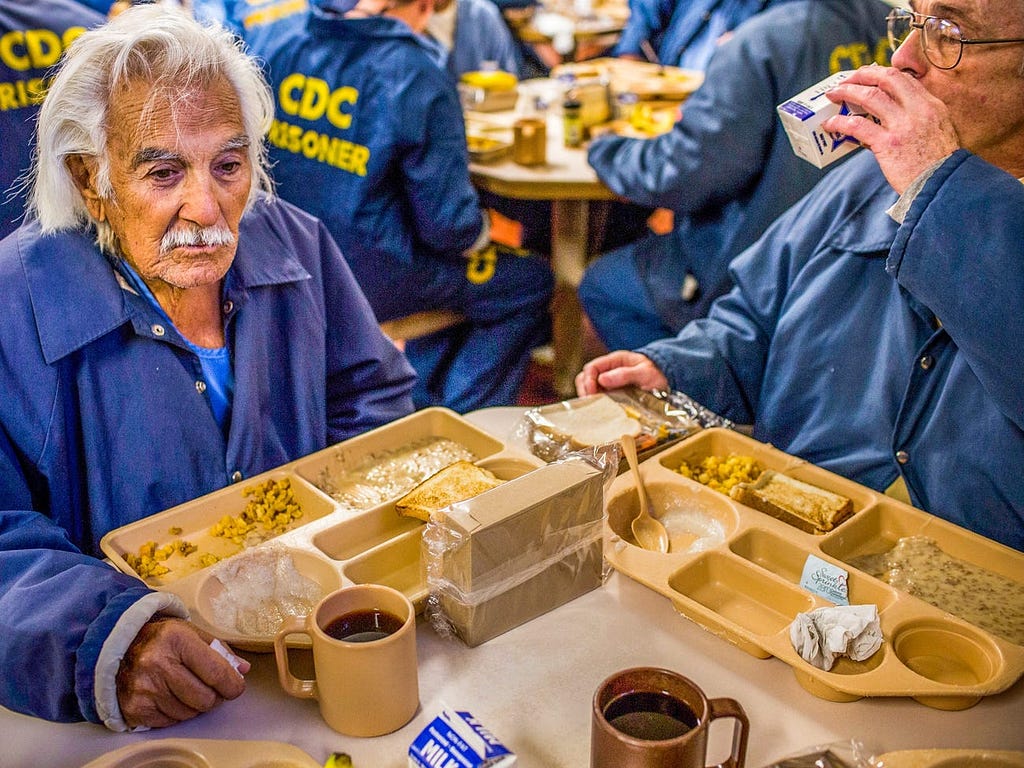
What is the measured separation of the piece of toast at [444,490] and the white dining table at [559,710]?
0.76ft

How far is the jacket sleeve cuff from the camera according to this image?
1296mm

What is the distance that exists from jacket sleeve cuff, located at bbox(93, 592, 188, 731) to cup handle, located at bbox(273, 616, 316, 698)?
201mm

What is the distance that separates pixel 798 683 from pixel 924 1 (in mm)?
1337

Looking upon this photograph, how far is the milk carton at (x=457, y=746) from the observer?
1.13m

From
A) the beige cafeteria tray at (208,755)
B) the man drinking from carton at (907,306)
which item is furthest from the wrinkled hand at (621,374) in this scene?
the beige cafeteria tray at (208,755)

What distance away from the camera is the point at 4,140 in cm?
303

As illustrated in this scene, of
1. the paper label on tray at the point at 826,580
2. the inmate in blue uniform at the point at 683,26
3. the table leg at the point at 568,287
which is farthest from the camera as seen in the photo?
the inmate in blue uniform at the point at 683,26

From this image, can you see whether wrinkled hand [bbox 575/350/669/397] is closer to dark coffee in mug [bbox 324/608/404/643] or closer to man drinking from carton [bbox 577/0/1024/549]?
man drinking from carton [bbox 577/0/1024/549]

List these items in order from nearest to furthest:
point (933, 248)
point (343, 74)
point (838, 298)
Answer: point (933, 248), point (838, 298), point (343, 74)

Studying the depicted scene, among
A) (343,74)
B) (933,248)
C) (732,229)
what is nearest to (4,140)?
(343,74)

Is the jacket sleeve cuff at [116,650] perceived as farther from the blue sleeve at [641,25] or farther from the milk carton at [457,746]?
the blue sleeve at [641,25]

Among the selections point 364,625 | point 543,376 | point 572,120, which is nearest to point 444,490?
point 364,625

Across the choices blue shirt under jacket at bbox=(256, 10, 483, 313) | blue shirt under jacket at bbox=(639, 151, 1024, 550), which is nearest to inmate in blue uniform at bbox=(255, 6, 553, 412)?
blue shirt under jacket at bbox=(256, 10, 483, 313)

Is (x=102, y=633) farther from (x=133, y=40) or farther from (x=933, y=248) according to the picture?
(x=933, y=248)
